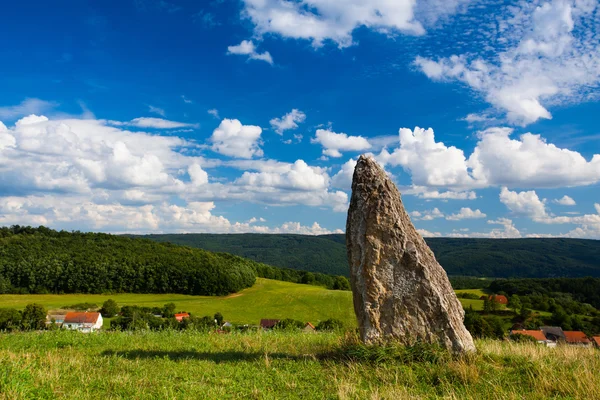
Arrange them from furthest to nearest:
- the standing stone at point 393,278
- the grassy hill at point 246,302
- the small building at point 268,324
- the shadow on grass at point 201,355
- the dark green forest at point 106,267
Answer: the dark green forest at point 106,267 < the grassy hill at point 246,302 < the small building at point 268,324 < the shadow on grass at point 201,355 < the standing stone at point 393,278

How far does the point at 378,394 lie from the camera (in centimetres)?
658

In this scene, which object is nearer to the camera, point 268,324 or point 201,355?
point 201,355

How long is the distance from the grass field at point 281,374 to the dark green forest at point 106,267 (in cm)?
10791

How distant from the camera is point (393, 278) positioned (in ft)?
31.7

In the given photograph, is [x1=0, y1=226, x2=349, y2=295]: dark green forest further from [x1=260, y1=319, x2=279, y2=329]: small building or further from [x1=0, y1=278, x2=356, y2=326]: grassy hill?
[x1=260, y1=319, x2=279, y2=329]: small building

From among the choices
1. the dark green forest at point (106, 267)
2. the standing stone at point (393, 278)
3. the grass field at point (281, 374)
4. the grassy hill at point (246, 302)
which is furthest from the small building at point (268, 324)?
the dark green forest at point (106, 267)

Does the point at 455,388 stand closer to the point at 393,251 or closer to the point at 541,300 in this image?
the point at 393,251

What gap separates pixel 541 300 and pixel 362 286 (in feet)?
324

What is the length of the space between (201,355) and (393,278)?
16.9 feet

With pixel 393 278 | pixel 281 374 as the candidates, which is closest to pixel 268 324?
pixel 393 278

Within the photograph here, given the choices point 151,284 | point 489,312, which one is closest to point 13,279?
point 151,284

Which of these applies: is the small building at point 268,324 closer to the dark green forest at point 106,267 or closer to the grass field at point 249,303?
the grass field at point 249,303

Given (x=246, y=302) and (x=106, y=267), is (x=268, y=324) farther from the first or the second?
(x=106, y=267)

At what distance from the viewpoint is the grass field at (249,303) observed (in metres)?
81.5
